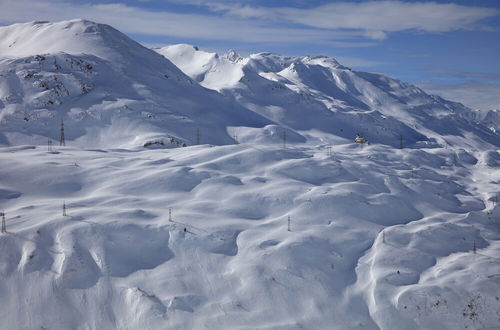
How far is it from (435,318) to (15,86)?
73.9 meters

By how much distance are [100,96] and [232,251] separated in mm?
57992

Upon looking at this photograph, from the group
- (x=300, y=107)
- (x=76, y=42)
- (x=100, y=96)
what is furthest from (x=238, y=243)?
(x=300, y=107)

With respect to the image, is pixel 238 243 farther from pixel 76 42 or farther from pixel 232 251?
pixel 76 42

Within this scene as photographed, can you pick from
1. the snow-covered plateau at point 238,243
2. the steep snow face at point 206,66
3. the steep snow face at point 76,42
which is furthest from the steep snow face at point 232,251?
the steep snow face at point 206,66

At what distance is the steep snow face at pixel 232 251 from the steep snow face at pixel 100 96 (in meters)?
29.4

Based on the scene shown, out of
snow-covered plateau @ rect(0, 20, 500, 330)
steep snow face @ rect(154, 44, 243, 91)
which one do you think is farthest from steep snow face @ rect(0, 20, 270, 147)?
steep snow face @ rect(154, 44, 243, 91)

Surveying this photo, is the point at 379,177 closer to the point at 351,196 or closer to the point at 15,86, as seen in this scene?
the point at 351,196

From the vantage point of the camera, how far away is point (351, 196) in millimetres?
33562

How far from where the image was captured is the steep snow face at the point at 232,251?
22.0 meters

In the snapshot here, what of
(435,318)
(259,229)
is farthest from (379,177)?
(435,318)

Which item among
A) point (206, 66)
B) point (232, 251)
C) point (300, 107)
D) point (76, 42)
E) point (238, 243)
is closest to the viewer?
point (232, 251)

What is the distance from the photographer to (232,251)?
85.9 feet

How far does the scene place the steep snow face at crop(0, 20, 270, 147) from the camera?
6606cm

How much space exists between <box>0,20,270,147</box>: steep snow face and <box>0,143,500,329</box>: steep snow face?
1157 inches
